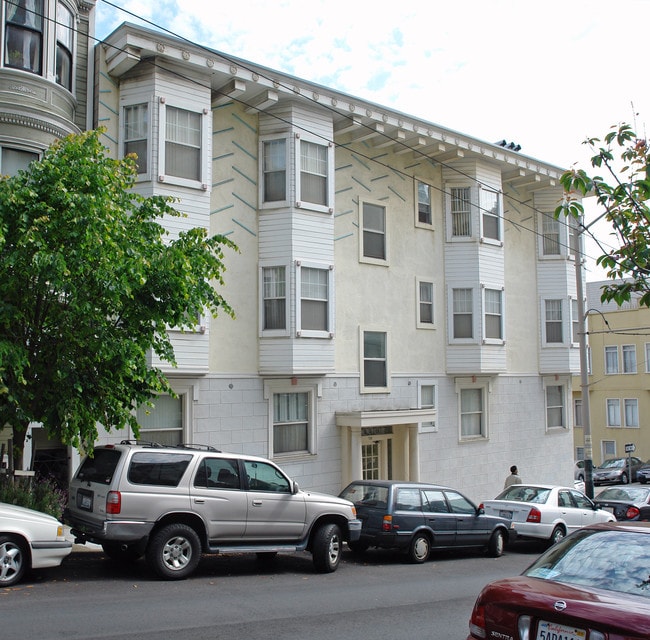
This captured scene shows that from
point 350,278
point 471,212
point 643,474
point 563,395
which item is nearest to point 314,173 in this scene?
point 350,278

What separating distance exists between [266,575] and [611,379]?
38.3 m

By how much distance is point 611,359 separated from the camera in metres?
45.8

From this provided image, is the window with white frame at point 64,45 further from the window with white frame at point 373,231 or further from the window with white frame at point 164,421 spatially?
the window with white frame at point 373,231

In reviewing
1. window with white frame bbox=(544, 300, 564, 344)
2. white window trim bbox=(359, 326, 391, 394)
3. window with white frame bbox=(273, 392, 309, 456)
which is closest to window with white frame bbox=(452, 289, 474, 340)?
white window trim bbox=(359, 326, 391, 394)

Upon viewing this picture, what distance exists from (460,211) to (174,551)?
49.6ft

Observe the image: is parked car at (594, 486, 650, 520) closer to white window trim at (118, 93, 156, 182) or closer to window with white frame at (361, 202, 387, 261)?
window with white frame at (361, 202, 387, 261)

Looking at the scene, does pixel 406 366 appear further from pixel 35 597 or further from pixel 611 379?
pixel 611 379

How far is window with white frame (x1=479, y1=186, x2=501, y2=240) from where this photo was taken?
23013mm

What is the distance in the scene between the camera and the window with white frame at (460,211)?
22719 mm

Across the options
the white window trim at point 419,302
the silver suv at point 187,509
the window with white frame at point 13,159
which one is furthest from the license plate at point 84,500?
the white window trim at point 419,302

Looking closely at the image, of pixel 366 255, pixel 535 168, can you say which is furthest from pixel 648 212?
pixel 535 168

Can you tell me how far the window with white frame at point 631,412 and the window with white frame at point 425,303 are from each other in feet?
89.5

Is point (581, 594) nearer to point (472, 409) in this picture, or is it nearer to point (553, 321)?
point (472, 409)

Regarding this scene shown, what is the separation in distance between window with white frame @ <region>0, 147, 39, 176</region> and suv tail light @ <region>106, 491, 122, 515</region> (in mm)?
7058
